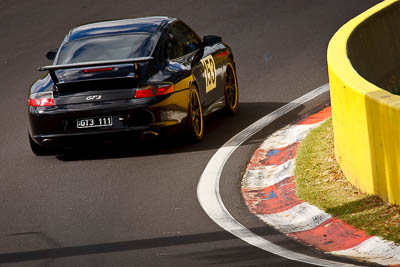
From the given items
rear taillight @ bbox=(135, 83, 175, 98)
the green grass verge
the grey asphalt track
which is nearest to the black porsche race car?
rear taillight @ bbox=(135, 83, 175, 98)

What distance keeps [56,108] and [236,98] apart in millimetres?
2990

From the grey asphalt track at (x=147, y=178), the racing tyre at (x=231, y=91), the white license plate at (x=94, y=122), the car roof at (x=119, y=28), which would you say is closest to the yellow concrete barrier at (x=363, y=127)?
the grey asphalt track at (x=147, y=178)

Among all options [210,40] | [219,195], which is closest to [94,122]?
[210,40]

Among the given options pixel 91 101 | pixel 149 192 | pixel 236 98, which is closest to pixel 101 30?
pixel 91 101

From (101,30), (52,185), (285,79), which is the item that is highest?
(101,30)

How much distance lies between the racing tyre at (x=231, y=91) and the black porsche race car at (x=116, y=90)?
1094 millimetres

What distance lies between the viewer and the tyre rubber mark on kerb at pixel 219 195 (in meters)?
7.28

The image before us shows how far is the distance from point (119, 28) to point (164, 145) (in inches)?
58.3

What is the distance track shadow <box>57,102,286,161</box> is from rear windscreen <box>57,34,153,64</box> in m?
A: 0.96

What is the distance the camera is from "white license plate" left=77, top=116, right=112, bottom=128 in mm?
11008

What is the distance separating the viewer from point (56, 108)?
36.3 ft

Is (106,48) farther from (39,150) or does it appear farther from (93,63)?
(39,150)

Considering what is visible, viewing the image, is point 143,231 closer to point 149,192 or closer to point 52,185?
point 149,192

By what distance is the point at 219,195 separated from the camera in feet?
30.5
